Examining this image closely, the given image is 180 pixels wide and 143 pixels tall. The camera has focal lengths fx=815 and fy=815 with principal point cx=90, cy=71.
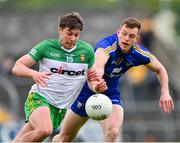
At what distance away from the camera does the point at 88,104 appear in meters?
12.7

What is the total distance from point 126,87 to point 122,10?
738 cm

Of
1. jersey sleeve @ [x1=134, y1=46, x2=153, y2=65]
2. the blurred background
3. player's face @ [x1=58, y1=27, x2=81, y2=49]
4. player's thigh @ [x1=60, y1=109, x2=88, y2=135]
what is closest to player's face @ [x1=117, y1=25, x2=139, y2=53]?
jersey sleeve @ [x1=134, y1=46, x2=153, y2=65]

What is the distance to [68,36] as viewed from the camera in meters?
12.3

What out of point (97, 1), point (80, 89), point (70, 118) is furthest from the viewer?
point (97, 1)

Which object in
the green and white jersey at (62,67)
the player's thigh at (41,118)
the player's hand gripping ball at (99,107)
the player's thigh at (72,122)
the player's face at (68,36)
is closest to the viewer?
the player's thigh at (41,118)

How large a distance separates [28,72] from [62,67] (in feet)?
2.74

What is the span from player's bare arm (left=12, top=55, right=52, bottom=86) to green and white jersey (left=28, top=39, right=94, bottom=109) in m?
0.18

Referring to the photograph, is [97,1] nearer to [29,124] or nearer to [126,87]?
[126,87]

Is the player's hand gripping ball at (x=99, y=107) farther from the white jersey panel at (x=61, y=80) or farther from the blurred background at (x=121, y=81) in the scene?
the blurred background at (x=121, y=81)

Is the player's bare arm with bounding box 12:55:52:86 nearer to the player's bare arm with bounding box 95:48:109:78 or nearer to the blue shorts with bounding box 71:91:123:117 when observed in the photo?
the player's bare arm with bounding box 95:48:109:78

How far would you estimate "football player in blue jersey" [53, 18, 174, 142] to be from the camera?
A: 1316cm

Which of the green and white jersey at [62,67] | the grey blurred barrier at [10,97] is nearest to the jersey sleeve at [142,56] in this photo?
the green and white jersey at [62,67]

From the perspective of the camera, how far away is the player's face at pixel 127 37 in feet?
43.1

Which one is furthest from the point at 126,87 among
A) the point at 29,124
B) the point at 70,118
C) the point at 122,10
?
the point at 29,124
